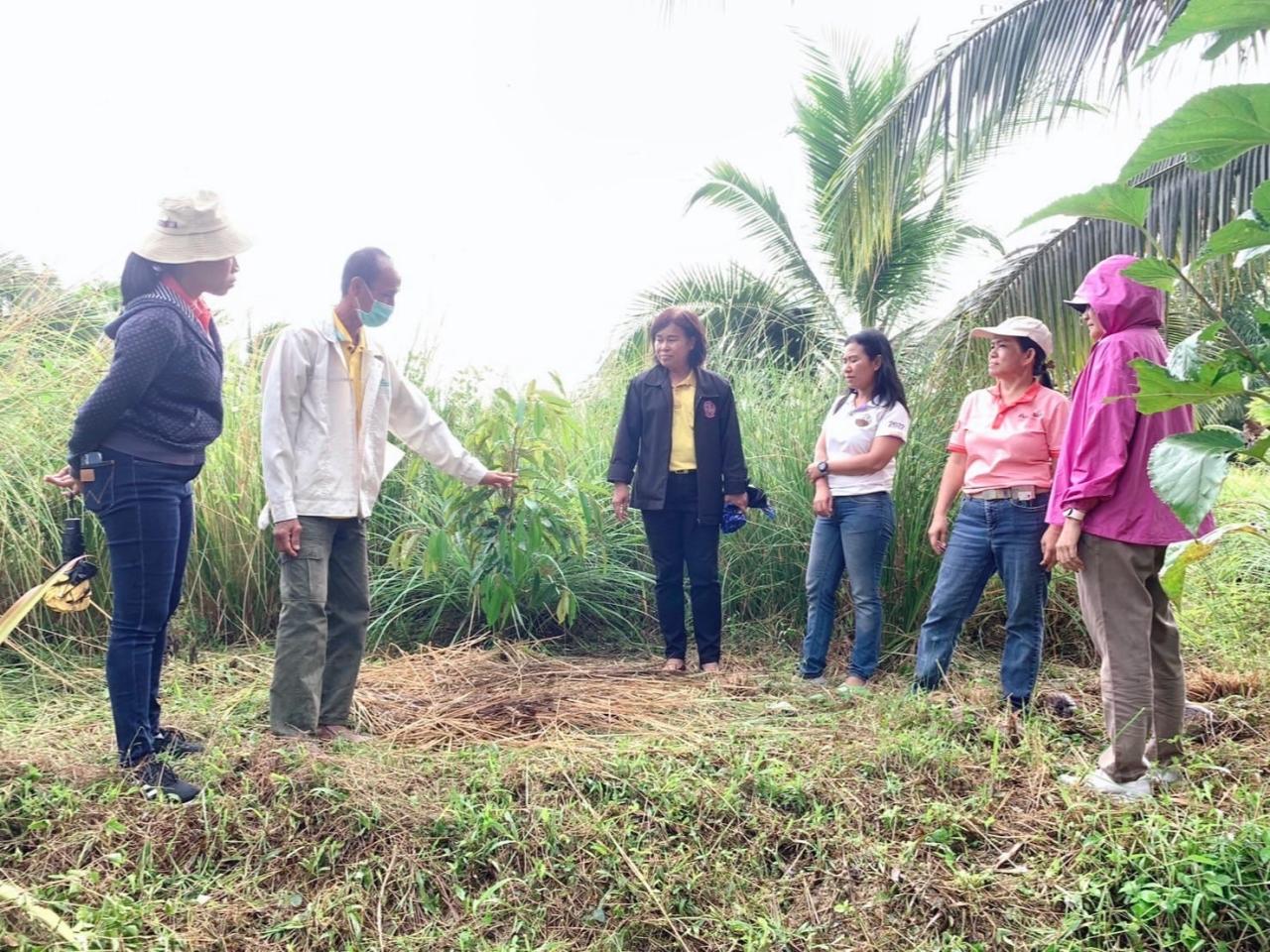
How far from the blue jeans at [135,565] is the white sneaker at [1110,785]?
113 inches

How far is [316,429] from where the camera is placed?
129 inches

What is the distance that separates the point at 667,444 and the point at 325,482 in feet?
5.64

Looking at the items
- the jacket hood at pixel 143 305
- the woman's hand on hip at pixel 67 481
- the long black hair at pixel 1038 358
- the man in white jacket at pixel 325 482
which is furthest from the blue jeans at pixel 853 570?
the woman's hand on hip at pixel 67 481

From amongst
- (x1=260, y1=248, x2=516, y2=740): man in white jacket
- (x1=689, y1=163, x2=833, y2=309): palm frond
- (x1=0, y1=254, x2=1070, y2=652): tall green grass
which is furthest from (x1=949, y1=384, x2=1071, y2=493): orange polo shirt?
(x1=689, y1=163, x2=833, y2=309): palm frond

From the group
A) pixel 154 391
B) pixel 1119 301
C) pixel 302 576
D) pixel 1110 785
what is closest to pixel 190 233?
pixel 154 391

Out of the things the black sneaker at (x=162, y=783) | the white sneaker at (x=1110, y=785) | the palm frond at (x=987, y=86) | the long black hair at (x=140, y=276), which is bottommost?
the white sneaker at (x=1110, y=785)

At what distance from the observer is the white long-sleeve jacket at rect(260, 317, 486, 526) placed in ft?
10.5

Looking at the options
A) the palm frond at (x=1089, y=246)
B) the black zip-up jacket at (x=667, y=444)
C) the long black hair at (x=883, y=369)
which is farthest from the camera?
the palm frond at (x=1089, y=246)

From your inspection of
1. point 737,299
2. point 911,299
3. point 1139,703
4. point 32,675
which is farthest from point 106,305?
point 911,299

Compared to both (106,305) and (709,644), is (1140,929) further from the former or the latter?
(106,305)

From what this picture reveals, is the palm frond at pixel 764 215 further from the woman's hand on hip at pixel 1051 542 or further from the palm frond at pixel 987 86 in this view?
the woman's hand on hip at pixel 1051 542

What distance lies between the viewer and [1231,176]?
4.86 meters

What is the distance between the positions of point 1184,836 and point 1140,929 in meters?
0.35

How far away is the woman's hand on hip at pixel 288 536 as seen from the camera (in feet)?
10.3
